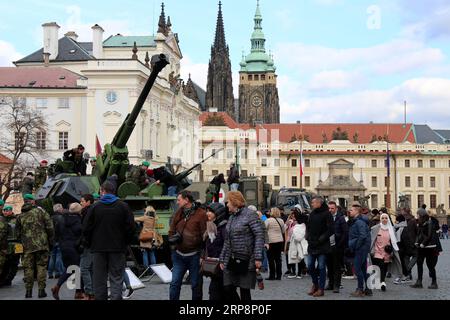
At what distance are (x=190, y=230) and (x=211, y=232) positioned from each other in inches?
12.0

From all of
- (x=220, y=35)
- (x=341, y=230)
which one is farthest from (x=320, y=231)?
(x=220, y=35)

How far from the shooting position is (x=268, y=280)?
1755cm

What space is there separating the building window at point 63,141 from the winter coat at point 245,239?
55057 millimetres

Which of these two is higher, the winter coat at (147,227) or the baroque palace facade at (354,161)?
the baroque palace facade at (354,161)

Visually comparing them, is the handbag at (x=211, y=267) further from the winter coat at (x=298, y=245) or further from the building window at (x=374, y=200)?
the building window at (x=374, y=200)

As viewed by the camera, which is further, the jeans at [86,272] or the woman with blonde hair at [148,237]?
the woman with blonde hair at [148,237]

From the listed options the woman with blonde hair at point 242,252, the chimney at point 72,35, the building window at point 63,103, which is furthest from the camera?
the chimney at point 72,35

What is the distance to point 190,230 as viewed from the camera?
1095 centimetres

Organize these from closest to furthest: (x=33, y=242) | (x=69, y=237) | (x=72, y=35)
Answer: (x=33, y=242)
(x=69, y=237)
(x=72, y=35)

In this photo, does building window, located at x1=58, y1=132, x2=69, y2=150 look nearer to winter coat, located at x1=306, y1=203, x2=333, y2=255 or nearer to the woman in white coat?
the woman in white coat

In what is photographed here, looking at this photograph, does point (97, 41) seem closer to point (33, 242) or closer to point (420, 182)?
point (420, 182)

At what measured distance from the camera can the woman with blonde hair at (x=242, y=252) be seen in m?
9.52

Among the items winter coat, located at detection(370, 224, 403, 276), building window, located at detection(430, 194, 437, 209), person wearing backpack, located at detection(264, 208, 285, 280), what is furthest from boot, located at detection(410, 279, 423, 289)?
building window, located at detection(430, 194, 437, 209)

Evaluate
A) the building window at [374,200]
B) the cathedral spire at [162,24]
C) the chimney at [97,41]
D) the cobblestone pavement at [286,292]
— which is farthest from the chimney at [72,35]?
the cobblestone pavement at [286,292]
